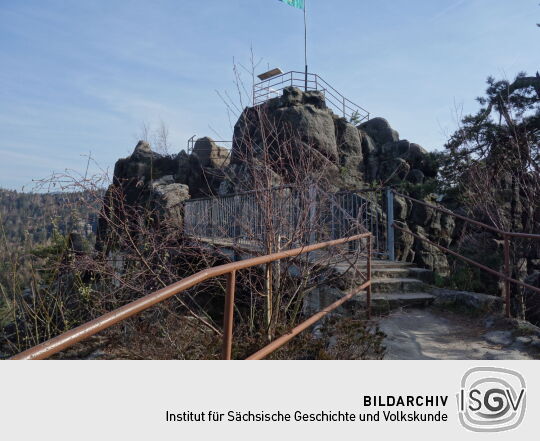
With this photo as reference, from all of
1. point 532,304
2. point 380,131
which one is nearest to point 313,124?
point 380,131

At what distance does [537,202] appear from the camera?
24.0 ft

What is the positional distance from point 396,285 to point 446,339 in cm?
143

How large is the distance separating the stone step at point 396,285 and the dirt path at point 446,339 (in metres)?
0.46

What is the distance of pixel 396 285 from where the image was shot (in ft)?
20.7

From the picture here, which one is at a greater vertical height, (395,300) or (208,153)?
(208,153)

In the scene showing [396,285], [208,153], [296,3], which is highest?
[296,3]

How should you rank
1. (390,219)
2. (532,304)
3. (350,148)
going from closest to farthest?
1. (390,219)
2. (532,304)
3. (350,148)

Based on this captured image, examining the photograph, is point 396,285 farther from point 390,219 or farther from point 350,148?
point 350,148

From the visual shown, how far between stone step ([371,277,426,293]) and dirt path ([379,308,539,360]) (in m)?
0.46

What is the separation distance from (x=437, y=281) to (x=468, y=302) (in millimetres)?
1732

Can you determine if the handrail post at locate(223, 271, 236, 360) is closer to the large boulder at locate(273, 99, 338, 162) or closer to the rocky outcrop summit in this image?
the rocky outcrop summit
